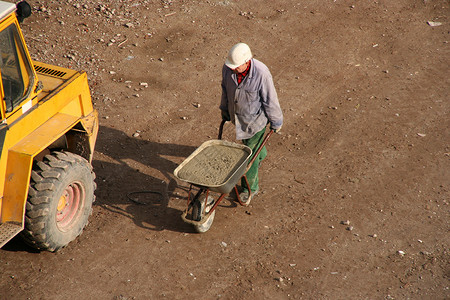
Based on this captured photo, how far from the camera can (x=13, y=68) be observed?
5.16 m

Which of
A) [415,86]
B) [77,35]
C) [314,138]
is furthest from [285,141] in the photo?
[77,35]

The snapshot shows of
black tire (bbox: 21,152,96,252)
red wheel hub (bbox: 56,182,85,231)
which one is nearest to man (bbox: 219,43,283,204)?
black tire (bbox: 21,152,96,252)

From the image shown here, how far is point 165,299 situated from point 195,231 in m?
1.08

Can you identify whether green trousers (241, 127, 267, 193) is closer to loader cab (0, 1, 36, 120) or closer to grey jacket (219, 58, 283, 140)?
grey jacket (219, 58, 283, 140)

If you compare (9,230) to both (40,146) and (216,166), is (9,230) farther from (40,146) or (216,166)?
(216,166)

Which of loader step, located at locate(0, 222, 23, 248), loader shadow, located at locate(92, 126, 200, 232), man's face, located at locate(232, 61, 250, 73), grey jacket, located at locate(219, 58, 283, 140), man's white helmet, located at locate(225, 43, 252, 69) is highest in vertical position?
man's white helmet, located at locate(225, 43, 252, 69)

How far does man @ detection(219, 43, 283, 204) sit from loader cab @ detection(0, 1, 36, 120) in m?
2.25

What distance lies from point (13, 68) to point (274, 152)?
160 inches

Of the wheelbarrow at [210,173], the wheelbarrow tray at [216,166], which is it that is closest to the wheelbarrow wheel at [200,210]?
the wheelbarrow at [210,173]

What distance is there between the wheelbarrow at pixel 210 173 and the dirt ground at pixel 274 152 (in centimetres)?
37

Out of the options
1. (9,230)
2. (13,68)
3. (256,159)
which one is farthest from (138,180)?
(13,68)

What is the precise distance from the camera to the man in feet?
20.0

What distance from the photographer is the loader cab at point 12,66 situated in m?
4.98

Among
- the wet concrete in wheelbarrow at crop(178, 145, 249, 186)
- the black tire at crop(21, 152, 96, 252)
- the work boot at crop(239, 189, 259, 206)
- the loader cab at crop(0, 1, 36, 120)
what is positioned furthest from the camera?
the work boot at crop(239, 189, 259, 206)
